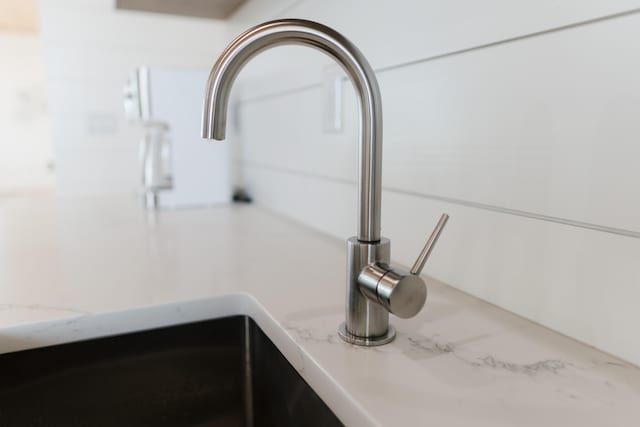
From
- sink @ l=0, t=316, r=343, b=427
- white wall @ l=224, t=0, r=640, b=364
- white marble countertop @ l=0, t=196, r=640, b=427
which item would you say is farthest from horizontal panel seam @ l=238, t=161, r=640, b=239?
sink @ l=0, t=316, r=343, b=427

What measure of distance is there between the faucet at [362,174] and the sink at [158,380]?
0.14 metres

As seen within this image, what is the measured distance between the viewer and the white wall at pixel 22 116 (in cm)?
483

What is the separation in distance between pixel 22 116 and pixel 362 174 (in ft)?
18.3

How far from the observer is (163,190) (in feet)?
4.92

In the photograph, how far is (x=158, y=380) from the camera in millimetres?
692

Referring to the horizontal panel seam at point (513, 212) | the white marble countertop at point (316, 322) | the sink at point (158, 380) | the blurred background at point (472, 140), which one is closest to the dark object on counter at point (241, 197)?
the blurred background at point (472, 140)

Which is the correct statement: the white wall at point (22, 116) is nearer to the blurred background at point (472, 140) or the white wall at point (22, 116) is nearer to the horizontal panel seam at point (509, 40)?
the blurred background at point (472, 140)

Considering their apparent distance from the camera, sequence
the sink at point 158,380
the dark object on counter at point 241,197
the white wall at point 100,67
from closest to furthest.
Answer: the sink at point 158,380 < the dark object on counter at point 241,197 < the white wall at point 100,67

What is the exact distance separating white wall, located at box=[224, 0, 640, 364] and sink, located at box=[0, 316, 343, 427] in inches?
12.6

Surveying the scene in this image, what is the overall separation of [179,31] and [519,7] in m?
1.83

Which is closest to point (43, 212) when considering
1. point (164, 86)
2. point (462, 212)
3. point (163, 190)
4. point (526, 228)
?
point (163, 190)

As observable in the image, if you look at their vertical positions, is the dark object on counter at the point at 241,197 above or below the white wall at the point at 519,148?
below

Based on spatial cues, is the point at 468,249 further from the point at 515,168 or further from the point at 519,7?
the point at 519,7

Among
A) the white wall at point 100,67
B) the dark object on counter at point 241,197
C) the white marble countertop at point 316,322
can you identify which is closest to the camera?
the white marble countertop at point 316,322
